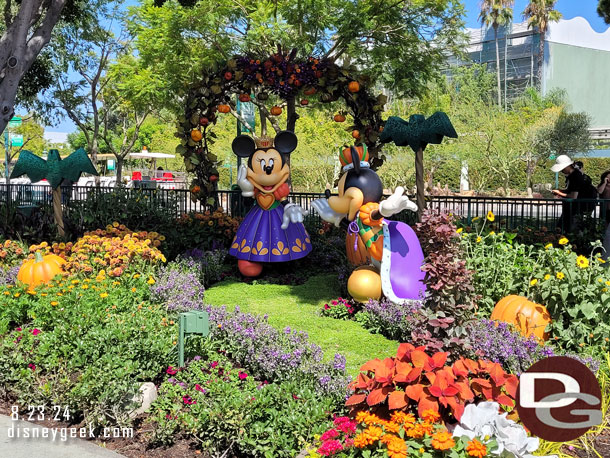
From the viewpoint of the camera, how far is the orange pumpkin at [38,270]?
7578 mm

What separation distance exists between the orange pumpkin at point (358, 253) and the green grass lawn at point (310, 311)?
668 mm

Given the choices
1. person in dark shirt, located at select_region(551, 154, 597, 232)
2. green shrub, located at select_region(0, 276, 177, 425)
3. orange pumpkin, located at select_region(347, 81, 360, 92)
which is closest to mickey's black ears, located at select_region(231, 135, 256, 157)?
orange pumpkin, located at select_region(347, 81, 360, 92)

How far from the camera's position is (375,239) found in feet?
23.4

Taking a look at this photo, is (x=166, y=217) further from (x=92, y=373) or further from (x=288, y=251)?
(x=92, y=373)

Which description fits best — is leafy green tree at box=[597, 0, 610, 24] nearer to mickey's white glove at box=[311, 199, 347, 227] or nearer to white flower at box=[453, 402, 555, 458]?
mickey's white glove at box=[311, 199, 347, 227]

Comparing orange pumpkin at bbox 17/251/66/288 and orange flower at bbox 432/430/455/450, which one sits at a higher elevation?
orange pumpkin at bbox 17/251/66/288

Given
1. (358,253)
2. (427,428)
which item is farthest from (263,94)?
(427,428)

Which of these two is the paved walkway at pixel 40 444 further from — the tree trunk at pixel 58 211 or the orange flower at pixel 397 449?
the tree trunk at pixel 58 211

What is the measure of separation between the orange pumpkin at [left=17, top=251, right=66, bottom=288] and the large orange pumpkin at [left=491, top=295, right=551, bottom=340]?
5457 millimetres

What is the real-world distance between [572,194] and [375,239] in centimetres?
488

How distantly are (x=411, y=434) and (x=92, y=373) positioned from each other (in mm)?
2708

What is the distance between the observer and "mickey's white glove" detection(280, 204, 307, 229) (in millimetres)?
8531

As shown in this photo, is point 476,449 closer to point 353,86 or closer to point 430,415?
point 430,415

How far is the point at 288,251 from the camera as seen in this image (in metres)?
8.83
